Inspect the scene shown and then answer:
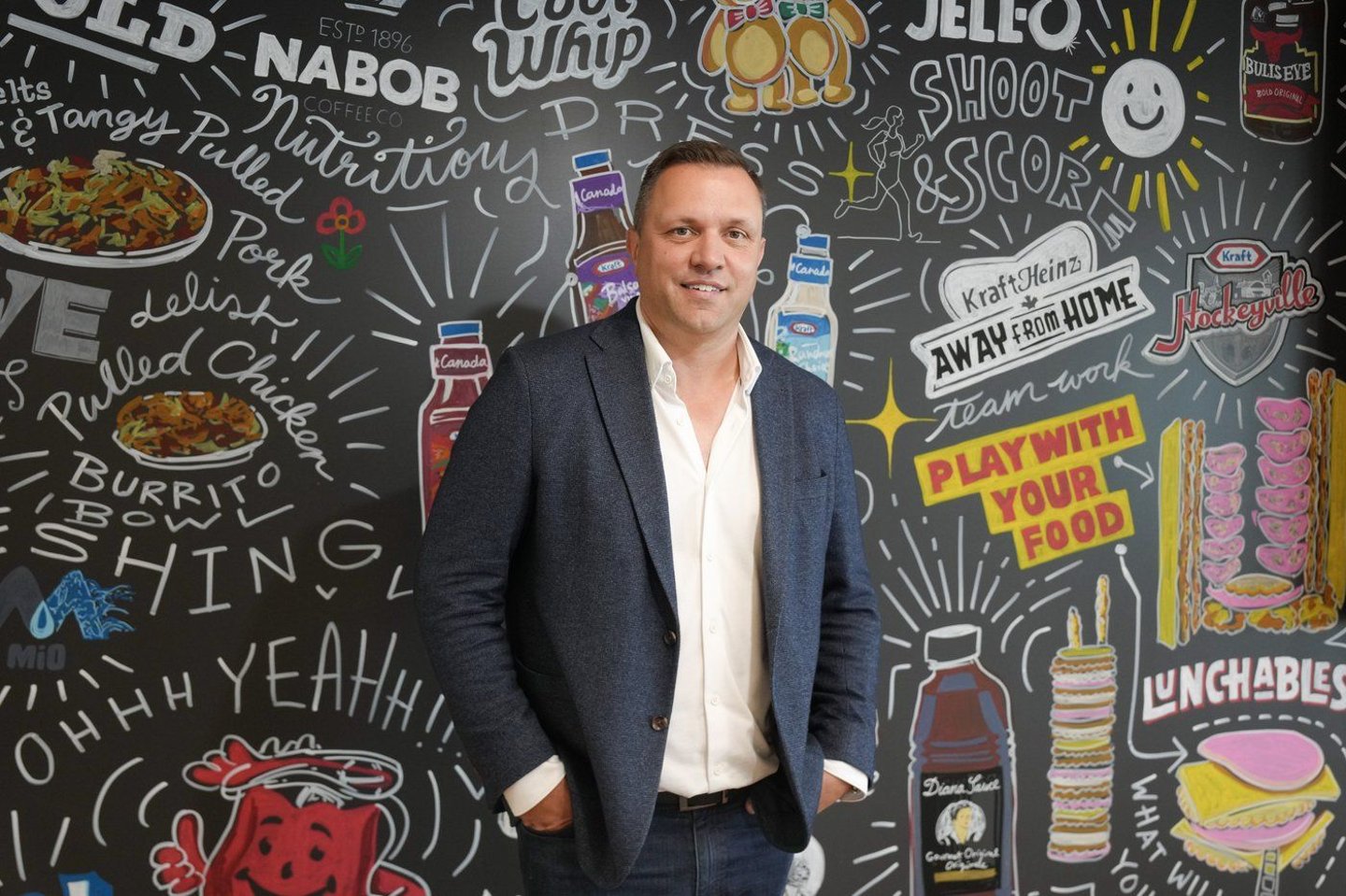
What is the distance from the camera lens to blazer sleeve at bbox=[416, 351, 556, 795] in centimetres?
155

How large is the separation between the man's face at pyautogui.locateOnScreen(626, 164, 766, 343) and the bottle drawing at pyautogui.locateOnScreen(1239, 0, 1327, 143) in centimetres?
128

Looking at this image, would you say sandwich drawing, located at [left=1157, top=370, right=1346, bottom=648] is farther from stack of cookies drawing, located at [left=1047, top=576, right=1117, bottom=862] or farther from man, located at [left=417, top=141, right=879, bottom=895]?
man, located at [left=417, top=141, right=879, bottom=895]

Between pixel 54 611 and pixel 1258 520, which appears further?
pixel 1258 520

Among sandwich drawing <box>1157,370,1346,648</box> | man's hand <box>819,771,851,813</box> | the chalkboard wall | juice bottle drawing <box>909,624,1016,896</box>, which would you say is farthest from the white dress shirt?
sandwich drawing <box>1157,370,1346,648</box>

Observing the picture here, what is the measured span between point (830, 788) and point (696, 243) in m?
0.82

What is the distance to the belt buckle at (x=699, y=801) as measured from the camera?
1.62m

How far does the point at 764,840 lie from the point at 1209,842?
3.93ft

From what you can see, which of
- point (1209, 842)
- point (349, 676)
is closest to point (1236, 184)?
point (1209, 842)

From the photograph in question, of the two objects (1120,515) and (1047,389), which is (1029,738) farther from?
(1047,389)

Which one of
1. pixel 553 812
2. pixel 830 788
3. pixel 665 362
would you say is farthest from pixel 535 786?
pixel 665 362

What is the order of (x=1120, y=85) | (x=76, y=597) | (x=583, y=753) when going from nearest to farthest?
(x=583, y=753) < (x=76, y=597) < (x=1120, y=85)

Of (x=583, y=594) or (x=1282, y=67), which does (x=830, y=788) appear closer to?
(x=583, y=594)

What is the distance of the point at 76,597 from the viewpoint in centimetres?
196

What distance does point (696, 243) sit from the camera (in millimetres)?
1628
